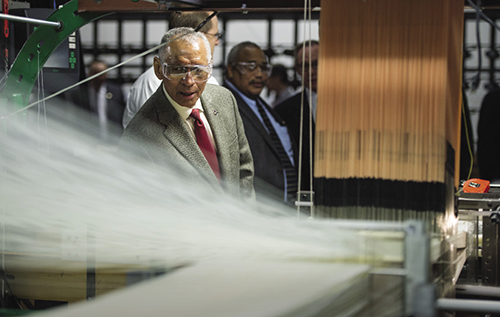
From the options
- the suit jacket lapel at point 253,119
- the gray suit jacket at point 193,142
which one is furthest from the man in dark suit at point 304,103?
the gray suit jacket at point 193,142

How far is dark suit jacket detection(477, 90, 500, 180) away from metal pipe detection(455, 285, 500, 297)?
144 centimetres

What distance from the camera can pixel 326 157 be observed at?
6.86ft

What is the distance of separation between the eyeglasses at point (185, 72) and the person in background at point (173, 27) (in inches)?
16.8

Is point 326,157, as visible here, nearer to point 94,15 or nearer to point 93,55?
point 94,15

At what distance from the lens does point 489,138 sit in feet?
13.9

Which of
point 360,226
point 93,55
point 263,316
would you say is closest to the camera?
point 263,316

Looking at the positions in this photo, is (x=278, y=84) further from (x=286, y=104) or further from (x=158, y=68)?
(x=158, y=68)

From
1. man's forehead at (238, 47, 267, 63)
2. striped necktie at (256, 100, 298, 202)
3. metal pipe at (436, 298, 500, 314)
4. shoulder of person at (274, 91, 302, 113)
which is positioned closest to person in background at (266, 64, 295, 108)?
shoulder of person at (274, 91, 302, 113)

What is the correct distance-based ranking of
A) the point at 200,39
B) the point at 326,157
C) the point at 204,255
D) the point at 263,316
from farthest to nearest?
the point at 200,39 → the point at 326,157 → the point at 204,255 → the point at 263,316

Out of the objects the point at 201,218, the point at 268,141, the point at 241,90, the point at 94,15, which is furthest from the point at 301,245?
the point at 241,90

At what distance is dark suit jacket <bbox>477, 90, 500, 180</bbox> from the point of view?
4.08 m

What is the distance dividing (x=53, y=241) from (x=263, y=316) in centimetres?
195

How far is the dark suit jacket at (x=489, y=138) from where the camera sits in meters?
4.08

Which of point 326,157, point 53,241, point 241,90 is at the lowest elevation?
point 53,241
